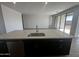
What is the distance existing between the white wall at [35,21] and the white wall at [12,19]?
10 centimetres

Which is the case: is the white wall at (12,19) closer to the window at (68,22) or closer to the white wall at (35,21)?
the white wall at (35,21)

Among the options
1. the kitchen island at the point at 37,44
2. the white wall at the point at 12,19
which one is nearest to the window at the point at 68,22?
the kitchen island at the point at 37,44

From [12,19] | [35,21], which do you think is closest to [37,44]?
[35,21]

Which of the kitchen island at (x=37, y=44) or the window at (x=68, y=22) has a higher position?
the window at (x=68, y=22)

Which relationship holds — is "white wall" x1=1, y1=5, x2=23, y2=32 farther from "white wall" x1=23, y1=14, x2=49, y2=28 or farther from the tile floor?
the tile floor

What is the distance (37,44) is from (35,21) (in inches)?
14.7

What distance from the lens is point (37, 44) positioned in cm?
108

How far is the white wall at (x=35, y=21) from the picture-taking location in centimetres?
118

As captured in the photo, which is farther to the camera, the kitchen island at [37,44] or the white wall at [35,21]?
the white wall at [35,21]

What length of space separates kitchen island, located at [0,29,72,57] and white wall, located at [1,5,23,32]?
9 cm

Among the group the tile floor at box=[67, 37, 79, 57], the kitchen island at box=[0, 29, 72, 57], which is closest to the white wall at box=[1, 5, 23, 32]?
the kitchen island at box=[0, 29, 72, 57]

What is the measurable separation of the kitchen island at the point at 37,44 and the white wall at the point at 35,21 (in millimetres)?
173

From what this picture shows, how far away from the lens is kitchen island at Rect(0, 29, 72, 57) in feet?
3.51

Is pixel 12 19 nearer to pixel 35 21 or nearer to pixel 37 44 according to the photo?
pixel 35 21
